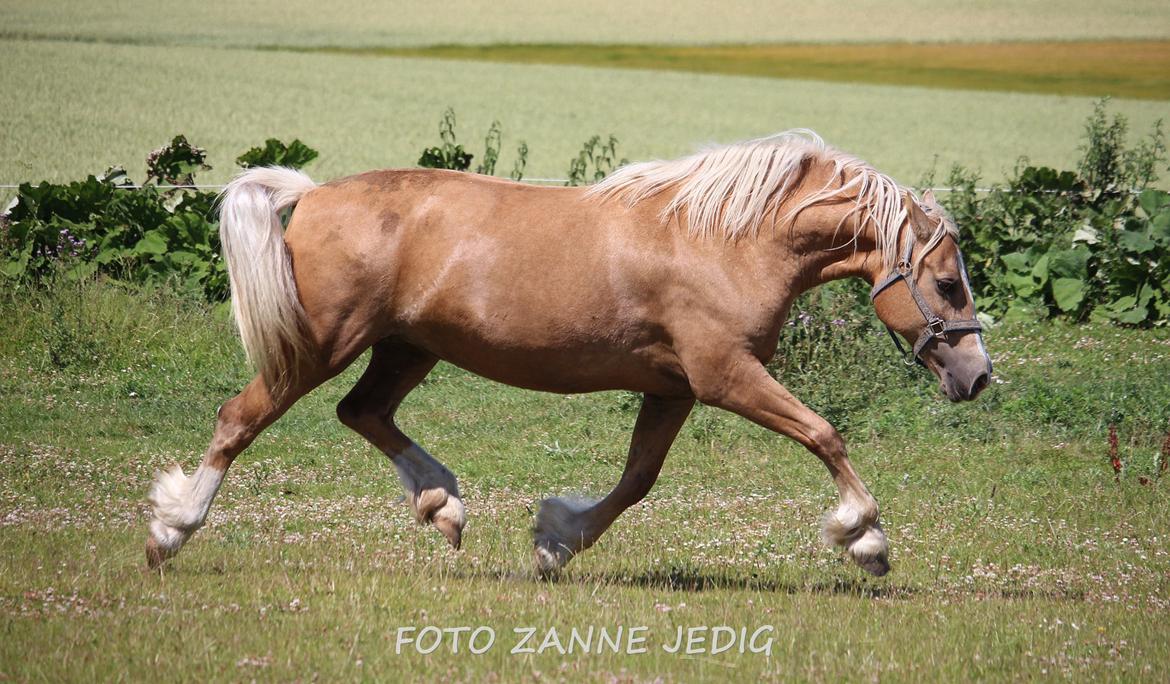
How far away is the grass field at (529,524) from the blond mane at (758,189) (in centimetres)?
164

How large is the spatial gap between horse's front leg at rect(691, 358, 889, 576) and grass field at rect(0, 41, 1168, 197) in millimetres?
14876

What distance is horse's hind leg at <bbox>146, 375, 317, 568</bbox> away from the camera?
582 centimetres

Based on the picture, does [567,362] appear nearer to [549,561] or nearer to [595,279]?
[595,279]

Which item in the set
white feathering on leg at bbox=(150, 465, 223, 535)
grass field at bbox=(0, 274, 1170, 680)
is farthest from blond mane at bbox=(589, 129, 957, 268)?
white feathering on leg at bbox=(150, 465, 223, 535)

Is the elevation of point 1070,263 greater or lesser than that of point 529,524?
lesser

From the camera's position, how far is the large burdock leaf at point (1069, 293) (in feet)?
43.4

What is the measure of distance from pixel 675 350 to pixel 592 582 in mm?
1134

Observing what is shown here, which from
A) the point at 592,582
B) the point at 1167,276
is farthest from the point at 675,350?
the point at 1167,276

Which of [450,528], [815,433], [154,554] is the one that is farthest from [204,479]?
[815,433]

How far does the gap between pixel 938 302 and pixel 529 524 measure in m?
2.65

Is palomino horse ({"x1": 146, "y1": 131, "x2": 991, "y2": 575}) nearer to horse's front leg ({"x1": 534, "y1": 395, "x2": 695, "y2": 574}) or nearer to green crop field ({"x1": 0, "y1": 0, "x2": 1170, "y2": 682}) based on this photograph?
horse's front leg ({"x1": 534, "y1": 395, "x2": 695, "y2": 574})

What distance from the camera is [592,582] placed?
19.9 ft

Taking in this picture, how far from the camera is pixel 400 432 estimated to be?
21.2ft

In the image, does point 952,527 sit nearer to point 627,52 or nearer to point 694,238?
point 694,238
